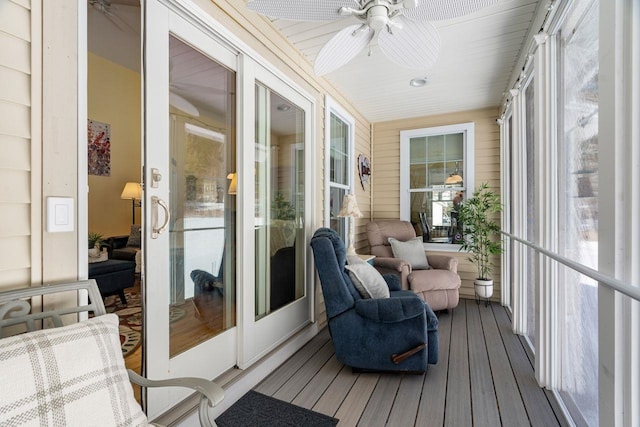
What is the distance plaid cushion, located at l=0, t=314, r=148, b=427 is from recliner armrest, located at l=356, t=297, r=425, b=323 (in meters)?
1.53

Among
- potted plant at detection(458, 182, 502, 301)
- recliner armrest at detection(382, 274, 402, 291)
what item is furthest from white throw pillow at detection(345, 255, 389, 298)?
potted plant at detection(458, 182, 502, 301)

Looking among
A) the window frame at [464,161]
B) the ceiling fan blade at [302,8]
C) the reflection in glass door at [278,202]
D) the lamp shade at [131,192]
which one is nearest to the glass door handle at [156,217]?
the reflection in glass door at [278,202]

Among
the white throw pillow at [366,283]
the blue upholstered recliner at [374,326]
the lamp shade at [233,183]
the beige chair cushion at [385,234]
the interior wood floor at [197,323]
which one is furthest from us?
the beige chair cushion at [385,234]

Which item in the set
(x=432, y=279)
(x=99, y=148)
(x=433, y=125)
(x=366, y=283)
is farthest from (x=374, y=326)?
(x=99, y=148)

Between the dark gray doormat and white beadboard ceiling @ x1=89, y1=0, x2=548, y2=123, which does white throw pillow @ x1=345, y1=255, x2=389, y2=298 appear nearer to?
the dark gray doormat

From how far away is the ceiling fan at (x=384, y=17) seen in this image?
134 centimetres

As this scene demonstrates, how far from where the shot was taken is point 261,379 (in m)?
2.18

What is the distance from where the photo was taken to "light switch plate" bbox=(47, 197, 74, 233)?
3.65ft

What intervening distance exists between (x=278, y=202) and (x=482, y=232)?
2.81 metres

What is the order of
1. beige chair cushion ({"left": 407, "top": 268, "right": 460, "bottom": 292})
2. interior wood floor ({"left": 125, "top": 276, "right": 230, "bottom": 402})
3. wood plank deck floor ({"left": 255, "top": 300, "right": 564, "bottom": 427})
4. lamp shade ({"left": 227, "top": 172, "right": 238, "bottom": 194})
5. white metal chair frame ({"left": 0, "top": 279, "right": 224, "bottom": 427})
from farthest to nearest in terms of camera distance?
beige chair cushion ({"left": 407, "top": 268, "right": 460, "bottom": 292}) → lamp shade ({"left": 227, "top": 172, "right": 238, "bottom": 194}) → wood plank deck floor ({"left": 255, "top": 300, "right": 564, "bottom": 427}) → interior wood floor ({"left": 125, "top": 276, "right": 230, "bottom": 402}) → white metal chair frame ({"left": 0, "top": 279, "right": 224, "bottom": 427})

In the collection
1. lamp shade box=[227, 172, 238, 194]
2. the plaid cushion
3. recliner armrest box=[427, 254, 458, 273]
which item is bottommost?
recliner armrest box=[427, 254, 458, 273]

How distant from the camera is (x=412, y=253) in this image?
3896mm

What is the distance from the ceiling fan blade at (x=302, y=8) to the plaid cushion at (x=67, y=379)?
4.78 feet

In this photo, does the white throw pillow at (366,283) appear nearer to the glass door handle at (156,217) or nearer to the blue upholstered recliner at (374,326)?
the blue upholstered recliner at (374,326)
